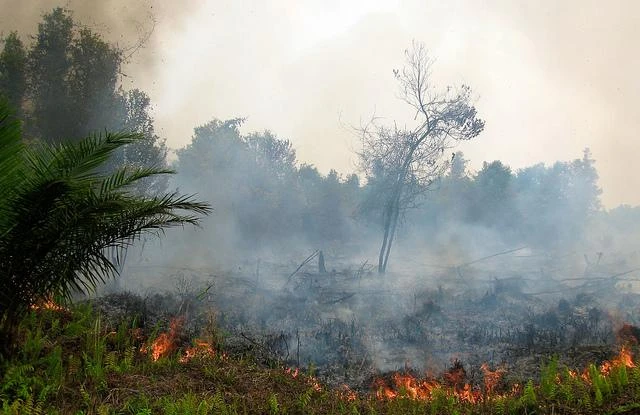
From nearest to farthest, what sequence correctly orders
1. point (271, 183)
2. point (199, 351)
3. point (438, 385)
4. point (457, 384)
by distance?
point (438, 385)
point (457, 384)
point (199, 351)
point (271, 183)

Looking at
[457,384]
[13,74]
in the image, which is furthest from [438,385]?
[13,74]

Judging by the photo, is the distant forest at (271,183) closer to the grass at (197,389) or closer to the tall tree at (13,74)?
the tall tree at (13,74)

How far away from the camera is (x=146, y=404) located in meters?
6.06

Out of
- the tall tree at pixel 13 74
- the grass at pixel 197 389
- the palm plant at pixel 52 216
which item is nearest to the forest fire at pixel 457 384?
the grass at pixel 197 389

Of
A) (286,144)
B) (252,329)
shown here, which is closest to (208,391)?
(252,329)

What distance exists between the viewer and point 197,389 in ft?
23.8

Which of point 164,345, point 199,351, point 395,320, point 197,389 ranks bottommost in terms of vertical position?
point 197,389

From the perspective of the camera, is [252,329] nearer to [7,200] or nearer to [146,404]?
[146,404]

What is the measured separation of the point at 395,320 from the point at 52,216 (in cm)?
1021

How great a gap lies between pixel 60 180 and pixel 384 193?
67.6 feet

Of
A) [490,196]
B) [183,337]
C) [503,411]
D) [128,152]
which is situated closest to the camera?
[503,411]

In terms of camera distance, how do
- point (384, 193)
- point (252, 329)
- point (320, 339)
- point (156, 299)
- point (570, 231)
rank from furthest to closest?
1. point (570, 231)
2. point (384, 193)
3. point (156, 299)
4. point (252, 329)
5. point (320, 339)

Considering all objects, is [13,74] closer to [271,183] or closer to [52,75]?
[52,75]

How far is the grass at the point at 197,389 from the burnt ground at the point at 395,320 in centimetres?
162
